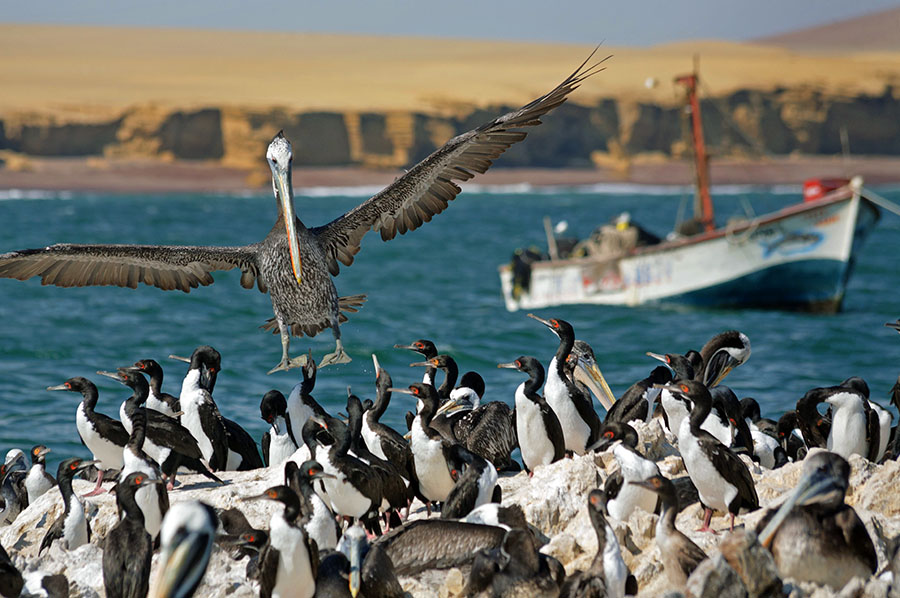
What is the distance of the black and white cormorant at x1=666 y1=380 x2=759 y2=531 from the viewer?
6254 millimetres

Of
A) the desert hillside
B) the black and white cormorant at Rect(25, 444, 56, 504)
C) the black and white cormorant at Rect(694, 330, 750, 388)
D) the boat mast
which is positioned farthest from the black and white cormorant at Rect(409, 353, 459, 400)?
the desert hillside

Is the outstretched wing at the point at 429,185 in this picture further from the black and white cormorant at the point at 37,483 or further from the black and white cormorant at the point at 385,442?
the black and white cormorant at the point at 37,483

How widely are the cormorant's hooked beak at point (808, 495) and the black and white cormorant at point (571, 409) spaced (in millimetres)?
2563

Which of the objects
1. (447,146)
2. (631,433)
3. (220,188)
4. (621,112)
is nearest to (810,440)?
(631,433)

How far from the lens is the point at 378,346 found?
1822 centimetres

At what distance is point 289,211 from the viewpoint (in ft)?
25.4

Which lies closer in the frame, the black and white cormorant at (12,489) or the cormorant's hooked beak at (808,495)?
the cormorant's hooked beak at (808,495)

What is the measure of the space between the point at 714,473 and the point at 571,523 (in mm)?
815

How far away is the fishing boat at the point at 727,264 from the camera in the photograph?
20.8 metres

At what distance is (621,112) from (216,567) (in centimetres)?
8028

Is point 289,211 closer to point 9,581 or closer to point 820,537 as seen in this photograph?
point 9,581

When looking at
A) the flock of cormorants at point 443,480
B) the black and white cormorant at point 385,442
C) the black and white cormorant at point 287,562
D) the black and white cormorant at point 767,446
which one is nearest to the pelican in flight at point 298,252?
the flock of cormorants at point 443,480

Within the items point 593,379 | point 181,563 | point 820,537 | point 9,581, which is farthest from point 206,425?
point 820,537

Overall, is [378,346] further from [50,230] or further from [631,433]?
[50,230]
